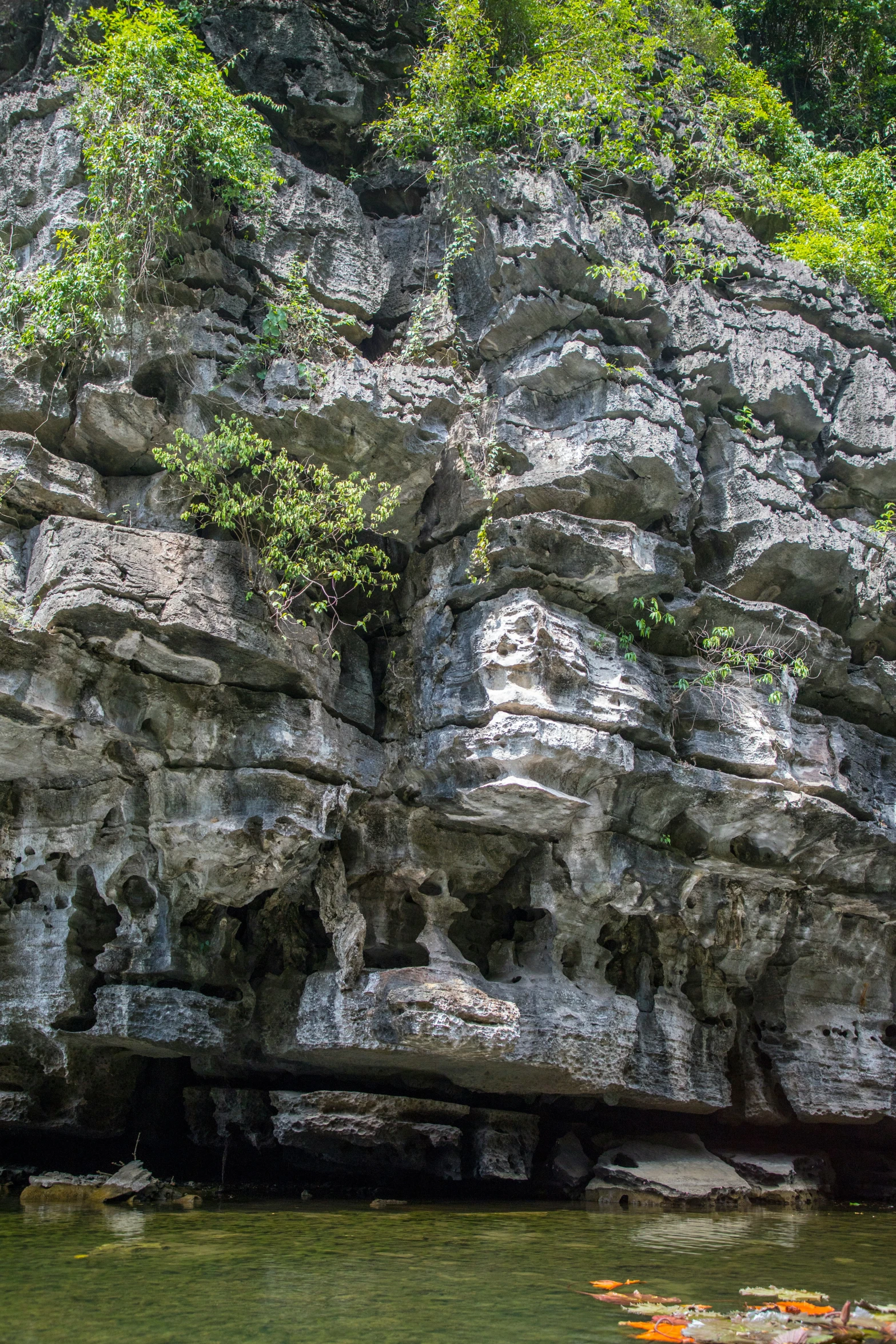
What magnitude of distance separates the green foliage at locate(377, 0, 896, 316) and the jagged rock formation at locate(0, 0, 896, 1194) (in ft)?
2.30

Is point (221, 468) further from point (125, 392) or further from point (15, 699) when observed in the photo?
point (15, 699)

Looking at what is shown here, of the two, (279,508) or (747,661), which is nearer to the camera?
(279,508)

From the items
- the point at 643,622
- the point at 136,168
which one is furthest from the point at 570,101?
the point at 643,622

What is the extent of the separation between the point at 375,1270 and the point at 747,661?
246 inches

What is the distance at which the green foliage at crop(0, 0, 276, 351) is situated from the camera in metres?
8.36

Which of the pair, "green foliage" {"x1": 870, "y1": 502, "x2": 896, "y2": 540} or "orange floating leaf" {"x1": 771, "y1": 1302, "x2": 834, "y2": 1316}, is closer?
"orange floating leaf" {"x1": 771, "y1": 1302, "x2": 834, "y2": 1316}

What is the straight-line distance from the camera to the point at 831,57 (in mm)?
14719

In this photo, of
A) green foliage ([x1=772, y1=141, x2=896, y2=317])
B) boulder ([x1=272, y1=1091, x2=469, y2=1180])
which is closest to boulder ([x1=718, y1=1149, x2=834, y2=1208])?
boulder ([x1=272, y1=1091, x2=469, y2=1180])

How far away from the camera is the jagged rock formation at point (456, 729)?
8.18m

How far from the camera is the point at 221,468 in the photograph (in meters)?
8.31

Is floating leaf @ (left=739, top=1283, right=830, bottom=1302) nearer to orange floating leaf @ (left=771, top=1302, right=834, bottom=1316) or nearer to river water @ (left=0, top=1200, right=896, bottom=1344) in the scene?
river water @ (left=0, top=1200, right=896, bottom=1344)

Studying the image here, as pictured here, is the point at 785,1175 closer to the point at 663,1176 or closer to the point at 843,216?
the point at 663,1176

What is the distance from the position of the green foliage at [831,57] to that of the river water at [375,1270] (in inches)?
548

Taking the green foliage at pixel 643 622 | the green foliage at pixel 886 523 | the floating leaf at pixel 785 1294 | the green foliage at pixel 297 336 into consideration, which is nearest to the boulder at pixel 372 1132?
the green foliage at pixel 643 622
